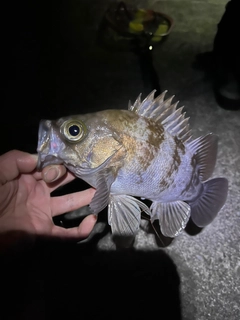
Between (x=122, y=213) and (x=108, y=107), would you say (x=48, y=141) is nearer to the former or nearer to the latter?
(x=122, y=213)

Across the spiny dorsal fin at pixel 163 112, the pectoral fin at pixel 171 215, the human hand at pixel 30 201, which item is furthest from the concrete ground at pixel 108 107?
the spiny dorsal fin at pixel 163 112

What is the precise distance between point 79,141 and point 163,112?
28 cm

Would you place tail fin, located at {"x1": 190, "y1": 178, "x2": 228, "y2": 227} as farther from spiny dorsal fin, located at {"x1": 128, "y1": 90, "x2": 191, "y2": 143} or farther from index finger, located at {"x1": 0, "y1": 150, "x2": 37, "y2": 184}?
index finger, located at {"x1": 0, "y1": 150, "x2": 37, "y2": 184}

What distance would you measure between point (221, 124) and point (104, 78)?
2.38ft

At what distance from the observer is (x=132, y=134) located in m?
0.94

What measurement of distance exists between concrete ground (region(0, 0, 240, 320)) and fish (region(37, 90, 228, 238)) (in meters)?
0.32

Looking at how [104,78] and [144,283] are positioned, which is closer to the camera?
[144,283]

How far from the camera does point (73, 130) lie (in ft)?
2.93

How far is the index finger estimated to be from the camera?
1.04 m

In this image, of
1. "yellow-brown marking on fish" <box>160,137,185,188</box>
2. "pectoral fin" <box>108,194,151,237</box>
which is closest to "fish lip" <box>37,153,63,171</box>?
"pectoral fin" <box>108,194,151,237</box>

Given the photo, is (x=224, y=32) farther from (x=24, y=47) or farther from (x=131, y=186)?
(x=131, y=186)

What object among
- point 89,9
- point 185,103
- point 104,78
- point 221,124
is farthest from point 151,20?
point 221,124

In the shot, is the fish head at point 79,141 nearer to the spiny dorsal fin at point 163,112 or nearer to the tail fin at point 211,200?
the spiny dorsal fin at point 163,112

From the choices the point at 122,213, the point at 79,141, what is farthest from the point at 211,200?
the point at 79,141
